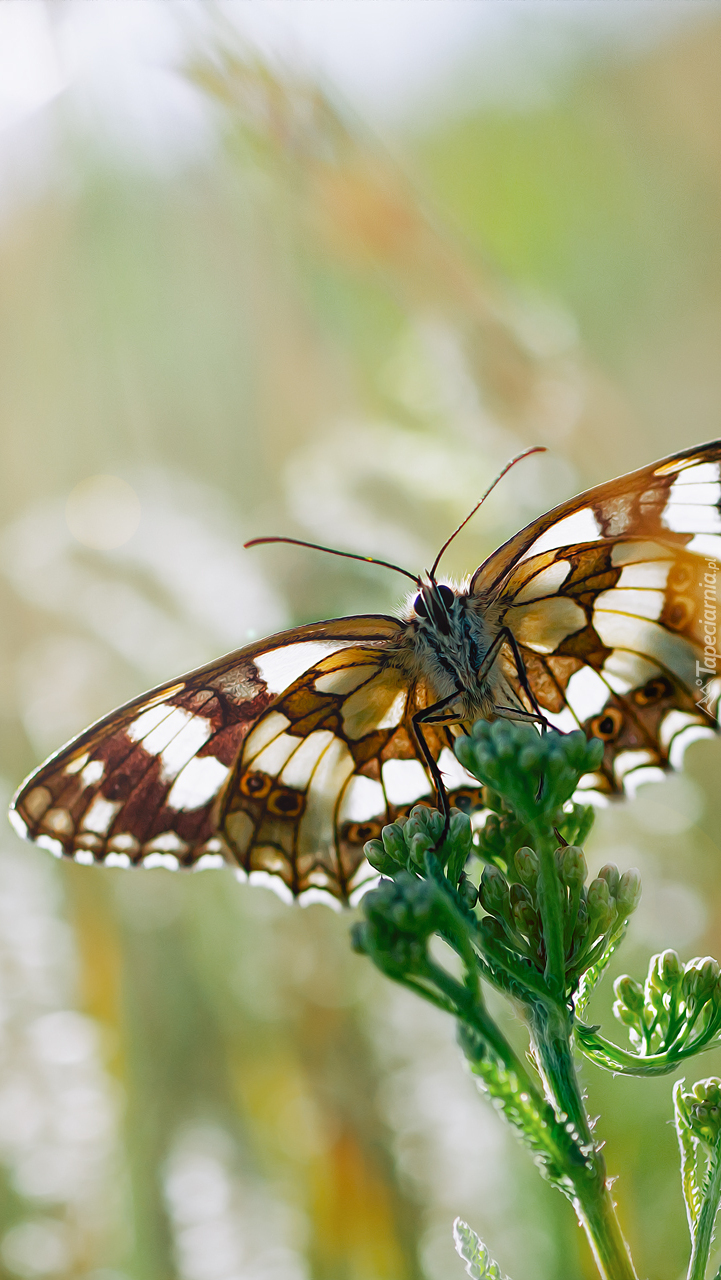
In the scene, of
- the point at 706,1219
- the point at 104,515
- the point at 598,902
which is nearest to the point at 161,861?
the point at 598,902

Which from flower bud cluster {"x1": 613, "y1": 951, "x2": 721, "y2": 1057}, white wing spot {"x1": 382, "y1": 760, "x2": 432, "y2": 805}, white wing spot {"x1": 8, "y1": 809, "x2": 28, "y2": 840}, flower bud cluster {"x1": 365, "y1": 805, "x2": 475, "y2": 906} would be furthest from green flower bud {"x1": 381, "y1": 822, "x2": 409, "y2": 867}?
white wing spot {"x1": 8, "y1": 809, "x2": 28, "y2": 840}

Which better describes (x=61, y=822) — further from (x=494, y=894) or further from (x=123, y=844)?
(x=494, y=894)

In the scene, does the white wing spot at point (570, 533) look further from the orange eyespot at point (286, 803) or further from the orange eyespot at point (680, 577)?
the orange eyespot at point (286, 803)

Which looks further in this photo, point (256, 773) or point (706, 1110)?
point (256, 773)

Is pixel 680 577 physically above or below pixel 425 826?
above

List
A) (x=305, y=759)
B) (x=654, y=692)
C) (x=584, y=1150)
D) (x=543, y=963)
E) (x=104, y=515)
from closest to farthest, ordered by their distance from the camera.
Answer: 1. (x=584, y=1150)
2. (x=543, y=963)
3. (x=654, y=692)
4. (x=305, y=759)
5. (x=104, y=515)

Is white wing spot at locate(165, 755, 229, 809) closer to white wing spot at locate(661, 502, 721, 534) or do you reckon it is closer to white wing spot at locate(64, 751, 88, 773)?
white wing spot at locate(64, 751, 88, 773)

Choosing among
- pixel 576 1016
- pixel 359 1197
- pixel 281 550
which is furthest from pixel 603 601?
pixel 359 1197
